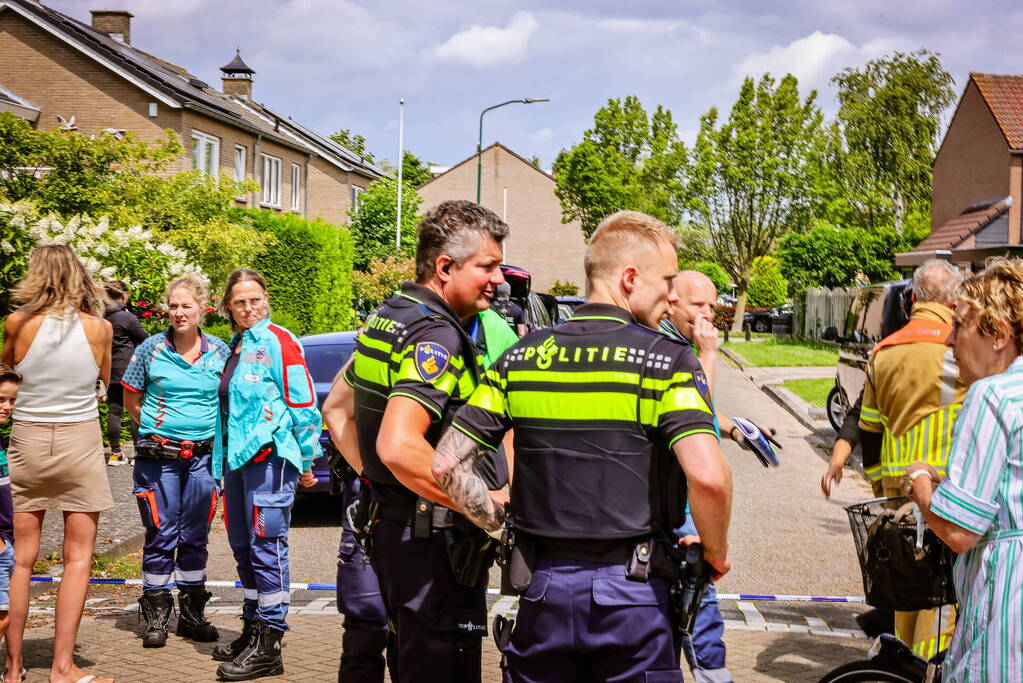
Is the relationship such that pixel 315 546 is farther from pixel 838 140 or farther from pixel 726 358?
pixel 838 140

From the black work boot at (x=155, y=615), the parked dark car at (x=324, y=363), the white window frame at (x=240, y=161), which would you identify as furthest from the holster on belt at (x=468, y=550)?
the white window frame at (x=240, y=161)

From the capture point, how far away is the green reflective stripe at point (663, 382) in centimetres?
285

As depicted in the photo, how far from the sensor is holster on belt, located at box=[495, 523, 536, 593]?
298 centimetres

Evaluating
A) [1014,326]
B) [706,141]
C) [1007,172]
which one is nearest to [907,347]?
[1014,326]

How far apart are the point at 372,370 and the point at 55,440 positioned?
7.54 ft

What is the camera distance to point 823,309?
133 ft

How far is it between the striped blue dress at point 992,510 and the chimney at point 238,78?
170ft

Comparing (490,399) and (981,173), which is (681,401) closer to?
(490,399)

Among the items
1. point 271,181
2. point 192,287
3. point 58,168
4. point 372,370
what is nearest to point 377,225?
point 271,181

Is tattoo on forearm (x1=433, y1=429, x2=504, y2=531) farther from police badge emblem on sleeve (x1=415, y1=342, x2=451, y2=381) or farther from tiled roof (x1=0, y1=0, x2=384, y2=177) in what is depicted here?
tiled roof (x1=0, y1=0, x2=384, y2=177)

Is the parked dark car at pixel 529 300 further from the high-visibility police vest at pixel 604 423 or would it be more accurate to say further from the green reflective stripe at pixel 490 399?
the high-visibility police vest at pixel 604 423

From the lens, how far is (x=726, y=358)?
33844mm

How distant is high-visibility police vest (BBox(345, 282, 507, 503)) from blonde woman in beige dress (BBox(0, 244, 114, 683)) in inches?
83.1

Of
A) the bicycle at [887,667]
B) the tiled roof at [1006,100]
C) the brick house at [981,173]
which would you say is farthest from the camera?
the tiled roof at [1006,100]
